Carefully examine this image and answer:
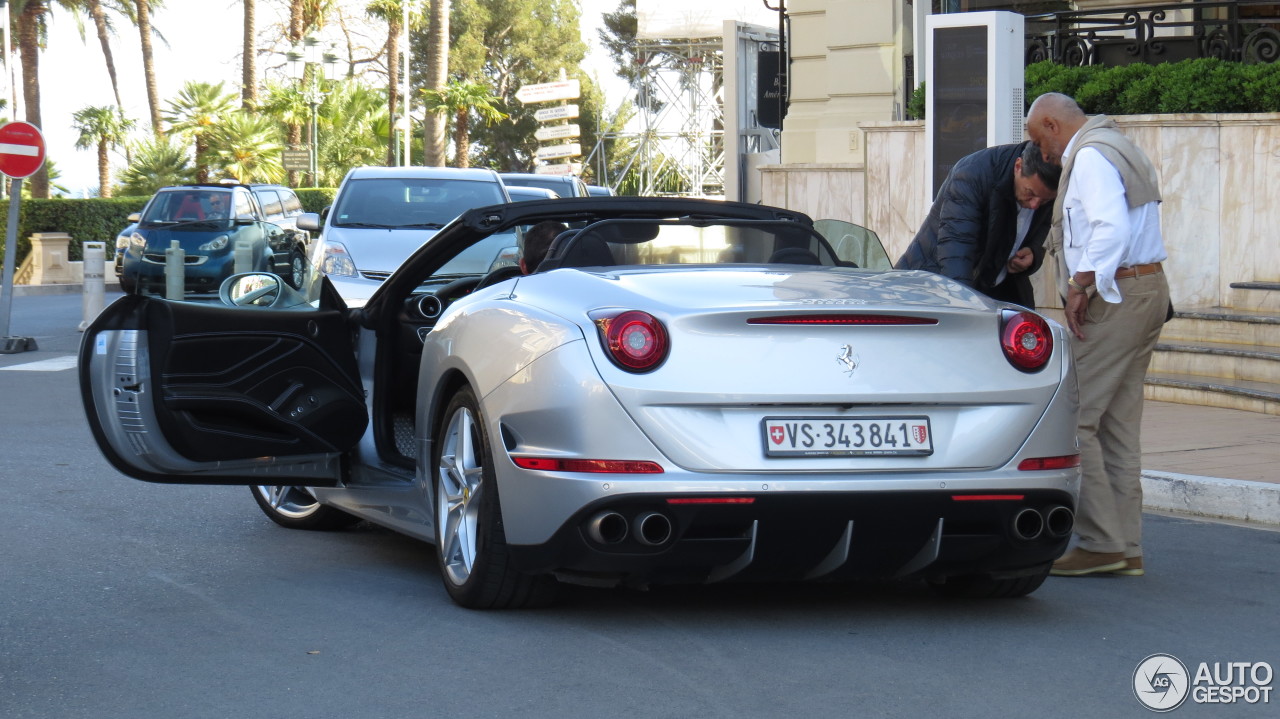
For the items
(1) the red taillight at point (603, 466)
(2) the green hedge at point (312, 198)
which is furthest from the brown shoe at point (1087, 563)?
(2) the green hedge at point (312, 198)

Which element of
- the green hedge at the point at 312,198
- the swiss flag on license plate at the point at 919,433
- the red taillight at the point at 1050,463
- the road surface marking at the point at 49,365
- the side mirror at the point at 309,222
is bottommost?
the road surface marking at the point at 49,365

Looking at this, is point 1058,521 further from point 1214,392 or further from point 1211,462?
point 1214,392

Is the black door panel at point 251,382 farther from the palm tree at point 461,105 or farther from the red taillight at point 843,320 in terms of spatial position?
the palm tree at point 461,105

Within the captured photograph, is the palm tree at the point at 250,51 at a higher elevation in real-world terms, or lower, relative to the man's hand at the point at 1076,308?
higher

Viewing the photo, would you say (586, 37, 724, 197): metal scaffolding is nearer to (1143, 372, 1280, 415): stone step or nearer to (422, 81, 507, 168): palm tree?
(422, 81, 507, 168): palm tree

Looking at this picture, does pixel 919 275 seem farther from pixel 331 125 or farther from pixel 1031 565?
pixel 331 125

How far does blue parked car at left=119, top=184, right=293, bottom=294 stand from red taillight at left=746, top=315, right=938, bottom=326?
52.0ft

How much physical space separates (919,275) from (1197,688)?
5.71ft

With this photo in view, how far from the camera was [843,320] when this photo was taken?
5.04 m

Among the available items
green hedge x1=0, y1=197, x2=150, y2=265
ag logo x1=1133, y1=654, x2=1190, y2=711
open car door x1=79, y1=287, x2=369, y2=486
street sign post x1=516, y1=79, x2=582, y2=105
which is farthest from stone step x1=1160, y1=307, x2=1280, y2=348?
street sign post x1=516, y1=79, x2=582, y2=105

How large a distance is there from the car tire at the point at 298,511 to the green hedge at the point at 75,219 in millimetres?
32907

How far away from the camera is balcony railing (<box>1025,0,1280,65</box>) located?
13891mm

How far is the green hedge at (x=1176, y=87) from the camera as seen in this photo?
12.6 meters

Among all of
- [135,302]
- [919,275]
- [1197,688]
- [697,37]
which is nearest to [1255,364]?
[919,275]
